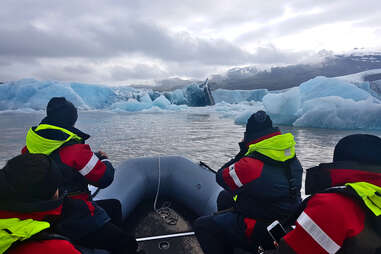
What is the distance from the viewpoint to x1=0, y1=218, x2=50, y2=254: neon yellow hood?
Result: 0.74 metres

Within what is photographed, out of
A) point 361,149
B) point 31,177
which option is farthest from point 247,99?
point 31,177

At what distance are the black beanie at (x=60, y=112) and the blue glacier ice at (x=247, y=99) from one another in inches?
504

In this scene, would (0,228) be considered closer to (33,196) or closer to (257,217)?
(33,196)

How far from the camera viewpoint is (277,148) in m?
1.39

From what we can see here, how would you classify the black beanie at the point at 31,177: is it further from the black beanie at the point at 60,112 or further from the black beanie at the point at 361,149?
the black beanie at the point at 361,149

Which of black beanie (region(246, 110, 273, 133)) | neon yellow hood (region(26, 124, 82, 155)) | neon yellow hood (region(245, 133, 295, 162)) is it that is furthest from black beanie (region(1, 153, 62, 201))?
black beanie (region(246, 110, 273, 133))

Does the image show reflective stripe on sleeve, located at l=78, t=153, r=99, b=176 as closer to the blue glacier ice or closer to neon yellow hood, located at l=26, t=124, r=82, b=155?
neon yellow hood, located at l=26, t=124, r=82, b=155

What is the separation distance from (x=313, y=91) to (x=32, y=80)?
30.9 m

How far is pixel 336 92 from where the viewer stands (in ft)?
53.9

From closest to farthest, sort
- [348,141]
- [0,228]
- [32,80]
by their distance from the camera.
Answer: [0,228] < [348,141] < [32,80]

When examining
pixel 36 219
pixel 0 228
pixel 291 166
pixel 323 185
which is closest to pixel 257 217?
pixel 291 166

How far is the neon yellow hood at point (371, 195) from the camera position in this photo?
0.82 m

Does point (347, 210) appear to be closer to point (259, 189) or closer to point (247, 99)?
point (259, 189)

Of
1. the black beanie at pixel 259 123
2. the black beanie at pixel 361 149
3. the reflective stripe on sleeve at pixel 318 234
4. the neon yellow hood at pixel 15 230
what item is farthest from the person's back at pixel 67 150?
the black beanie at pixel 361 149
